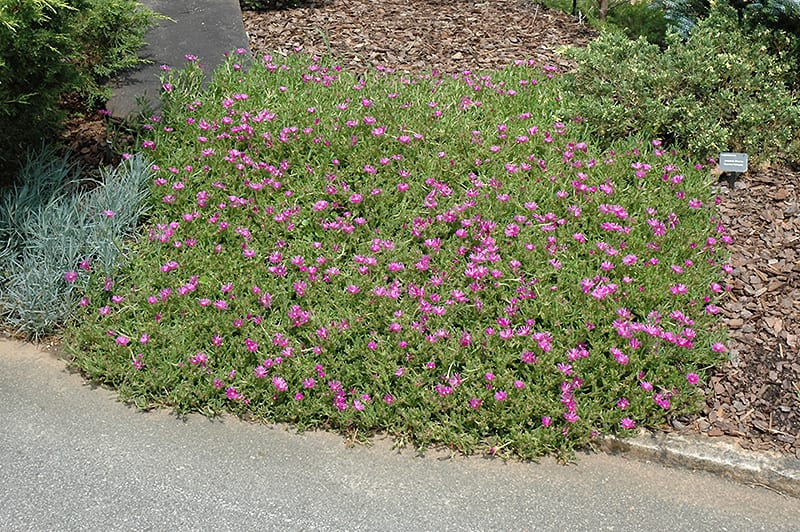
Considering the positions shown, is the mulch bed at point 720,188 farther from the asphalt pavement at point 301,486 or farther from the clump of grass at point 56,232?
the clump of grass at point 56,232

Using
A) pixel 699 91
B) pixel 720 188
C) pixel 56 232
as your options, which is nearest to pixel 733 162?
pixel 720 188

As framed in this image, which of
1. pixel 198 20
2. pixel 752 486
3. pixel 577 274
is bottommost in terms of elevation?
pixel 752 486

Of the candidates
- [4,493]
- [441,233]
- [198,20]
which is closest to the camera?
[4,493]

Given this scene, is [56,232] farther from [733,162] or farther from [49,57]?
[733,162]

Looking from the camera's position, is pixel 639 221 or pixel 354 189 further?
pixel 354 189

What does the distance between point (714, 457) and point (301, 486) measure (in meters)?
1.70

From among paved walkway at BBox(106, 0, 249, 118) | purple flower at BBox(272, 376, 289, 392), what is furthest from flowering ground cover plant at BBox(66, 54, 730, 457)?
paved walkway at BBox(106, 0, 249, 118)

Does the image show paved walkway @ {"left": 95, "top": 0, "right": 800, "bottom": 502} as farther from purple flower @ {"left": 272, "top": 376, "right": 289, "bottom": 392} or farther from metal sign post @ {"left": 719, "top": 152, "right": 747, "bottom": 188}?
metal sign post @ {"left": 719, "top": 152, "right": 747, "bottom": 188}

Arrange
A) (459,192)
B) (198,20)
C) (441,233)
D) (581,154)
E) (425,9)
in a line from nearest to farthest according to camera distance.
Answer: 1. (441,233)
2. (459,192)
3. (581,154)
4. (198,20)
5. (425,9)

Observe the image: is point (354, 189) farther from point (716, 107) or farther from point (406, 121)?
point (716, 107)

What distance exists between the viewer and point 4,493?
10.6ft

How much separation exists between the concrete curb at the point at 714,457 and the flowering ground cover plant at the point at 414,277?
98 mm

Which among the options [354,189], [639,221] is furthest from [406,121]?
[639,221]

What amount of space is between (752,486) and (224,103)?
3.82 metres
